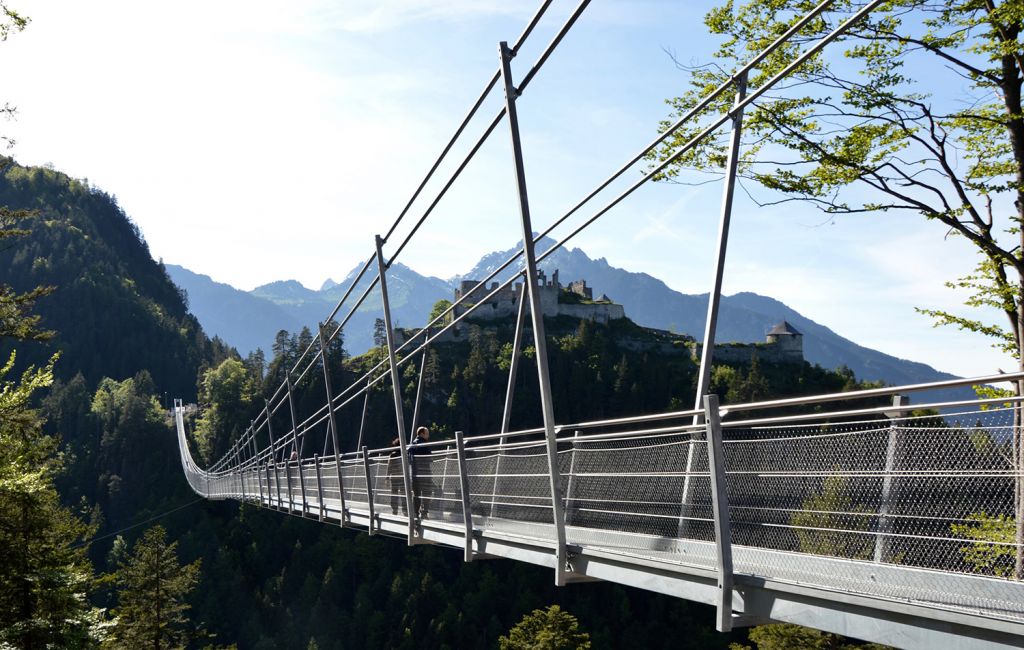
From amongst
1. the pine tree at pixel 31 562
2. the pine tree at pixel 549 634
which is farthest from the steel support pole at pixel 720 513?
the pine tree at pixel 549 634

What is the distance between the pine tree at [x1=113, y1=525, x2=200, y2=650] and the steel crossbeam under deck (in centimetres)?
1977

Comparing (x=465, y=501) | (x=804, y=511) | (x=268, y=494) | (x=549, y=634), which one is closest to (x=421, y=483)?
(x=465, y=501)

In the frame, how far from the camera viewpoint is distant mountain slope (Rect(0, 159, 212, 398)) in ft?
427

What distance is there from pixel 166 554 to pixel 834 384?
2803 inches

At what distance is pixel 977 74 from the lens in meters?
7.42

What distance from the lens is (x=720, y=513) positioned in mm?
3889

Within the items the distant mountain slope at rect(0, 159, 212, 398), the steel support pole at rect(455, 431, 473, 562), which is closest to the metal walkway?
the steel support pole at rect(455, 431, 473, 562)

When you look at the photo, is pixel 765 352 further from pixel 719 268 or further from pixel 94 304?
pixel 719 268

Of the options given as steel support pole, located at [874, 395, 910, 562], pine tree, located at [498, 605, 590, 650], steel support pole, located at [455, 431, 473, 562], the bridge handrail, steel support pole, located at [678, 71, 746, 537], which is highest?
steel support pole, located at [678, 71, 746, 537]

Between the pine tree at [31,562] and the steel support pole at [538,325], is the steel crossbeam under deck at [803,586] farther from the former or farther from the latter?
the pine tree at [31,562]

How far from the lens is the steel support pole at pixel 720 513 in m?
3.80

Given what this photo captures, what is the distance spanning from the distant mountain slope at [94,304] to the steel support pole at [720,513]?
124142 mm

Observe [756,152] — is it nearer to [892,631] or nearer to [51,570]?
[892,631]

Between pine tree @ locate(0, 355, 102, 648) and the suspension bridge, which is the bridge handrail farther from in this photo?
pine tree @ locate(0, 355, 102, 648)
